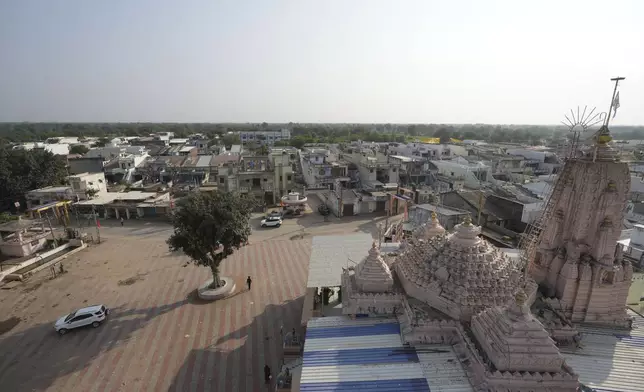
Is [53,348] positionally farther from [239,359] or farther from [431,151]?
[431,151]

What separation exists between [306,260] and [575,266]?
1751cm

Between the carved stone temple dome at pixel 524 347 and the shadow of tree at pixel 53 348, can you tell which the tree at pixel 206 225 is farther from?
the carved stone temple dome at pixel 524 347

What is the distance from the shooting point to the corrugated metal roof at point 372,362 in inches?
399

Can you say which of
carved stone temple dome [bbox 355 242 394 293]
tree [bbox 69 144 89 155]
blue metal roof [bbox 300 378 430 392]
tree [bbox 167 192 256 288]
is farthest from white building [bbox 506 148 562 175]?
tree [bbox 69 144 89 155]

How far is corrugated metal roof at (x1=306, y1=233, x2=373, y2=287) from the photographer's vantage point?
16844 mm

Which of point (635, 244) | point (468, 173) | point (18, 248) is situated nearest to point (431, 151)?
point (468, 173)

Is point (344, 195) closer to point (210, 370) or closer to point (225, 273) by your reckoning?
point (225, 273)

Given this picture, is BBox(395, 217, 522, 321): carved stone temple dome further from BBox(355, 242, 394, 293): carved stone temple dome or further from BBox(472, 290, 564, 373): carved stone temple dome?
BBox(472, 290, 564, 373): carved stone temple dome

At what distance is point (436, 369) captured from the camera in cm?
1073

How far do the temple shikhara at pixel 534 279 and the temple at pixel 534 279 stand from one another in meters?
0.04

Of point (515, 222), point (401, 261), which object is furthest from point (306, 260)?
point (515, 222)

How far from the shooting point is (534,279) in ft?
48.6

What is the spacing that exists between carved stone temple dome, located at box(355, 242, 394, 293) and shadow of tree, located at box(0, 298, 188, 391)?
12.4 m

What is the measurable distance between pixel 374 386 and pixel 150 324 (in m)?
13.6
